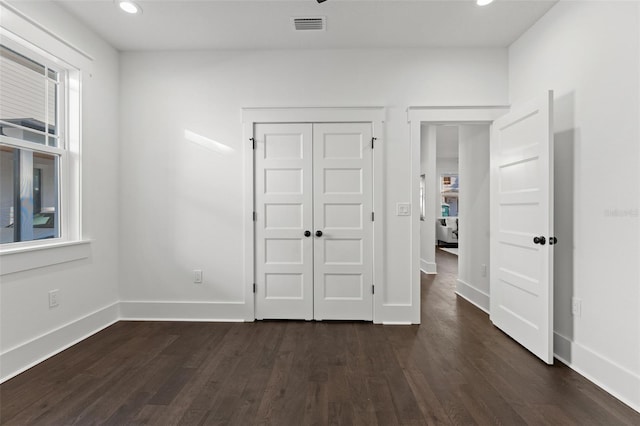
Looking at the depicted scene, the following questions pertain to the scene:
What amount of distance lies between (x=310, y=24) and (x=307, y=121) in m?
0.85

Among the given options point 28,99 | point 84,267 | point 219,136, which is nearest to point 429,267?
point 219,136

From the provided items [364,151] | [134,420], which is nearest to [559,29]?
[364,151]

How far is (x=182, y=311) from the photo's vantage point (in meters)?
3.25

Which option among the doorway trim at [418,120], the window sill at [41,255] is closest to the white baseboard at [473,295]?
the doorway trim at [418,120]

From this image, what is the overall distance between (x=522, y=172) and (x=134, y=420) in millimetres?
3244

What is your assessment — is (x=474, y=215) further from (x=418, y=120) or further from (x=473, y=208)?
(x=418, y=120)

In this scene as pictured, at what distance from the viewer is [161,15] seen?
2.64 m

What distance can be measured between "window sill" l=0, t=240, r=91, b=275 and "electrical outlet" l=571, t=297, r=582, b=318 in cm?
405

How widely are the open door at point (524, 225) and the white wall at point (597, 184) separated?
21cm

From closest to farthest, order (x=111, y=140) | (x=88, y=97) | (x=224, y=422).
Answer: (x=224, y=422)
(x=88, y=97)
(x=111, y=140)

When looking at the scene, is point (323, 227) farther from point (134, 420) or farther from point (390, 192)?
point (134, 420)

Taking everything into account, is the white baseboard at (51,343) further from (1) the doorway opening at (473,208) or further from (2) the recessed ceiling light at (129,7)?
(1) the doorway opening at (473,208)

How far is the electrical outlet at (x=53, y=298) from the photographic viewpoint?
8.07 feet

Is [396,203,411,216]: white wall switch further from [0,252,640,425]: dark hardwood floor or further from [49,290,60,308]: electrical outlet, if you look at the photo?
[49,290,60,308]: electrical outlet
